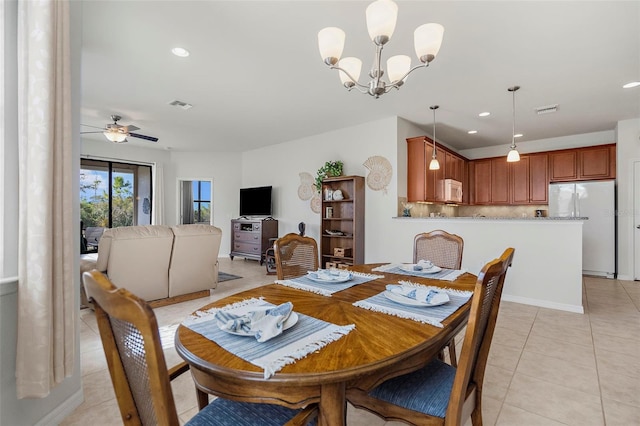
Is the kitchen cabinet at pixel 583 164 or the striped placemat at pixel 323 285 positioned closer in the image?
the striped placemat at pixel 323 285

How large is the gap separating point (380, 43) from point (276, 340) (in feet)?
5.26

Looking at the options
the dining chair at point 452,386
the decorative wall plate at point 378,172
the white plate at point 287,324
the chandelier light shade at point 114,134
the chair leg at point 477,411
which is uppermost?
the chandelier light shade at point 114,134

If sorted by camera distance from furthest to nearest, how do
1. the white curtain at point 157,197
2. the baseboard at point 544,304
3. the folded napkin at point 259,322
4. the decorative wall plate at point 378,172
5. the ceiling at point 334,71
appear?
the white curtain at point 157,197 → the decorative wall plate at point 378,172 → the baseboard at point 544,304 → the ceiling at point 334,71 → the folded napkin at point 259,322

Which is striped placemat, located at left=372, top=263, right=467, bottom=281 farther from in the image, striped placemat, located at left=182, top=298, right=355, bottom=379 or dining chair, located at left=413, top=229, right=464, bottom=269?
striped placemat, located at left=182, top=298, right=355, bottom=379

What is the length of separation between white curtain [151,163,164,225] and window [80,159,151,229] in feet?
0.73

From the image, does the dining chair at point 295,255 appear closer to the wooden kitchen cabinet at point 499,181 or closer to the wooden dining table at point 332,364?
the wooden dining table at point 332,364

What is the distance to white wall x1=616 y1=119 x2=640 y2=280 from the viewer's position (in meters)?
4.87

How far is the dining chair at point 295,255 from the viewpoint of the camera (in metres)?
2.10

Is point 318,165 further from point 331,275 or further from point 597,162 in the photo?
point 597,162

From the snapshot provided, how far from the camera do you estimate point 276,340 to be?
98 cm

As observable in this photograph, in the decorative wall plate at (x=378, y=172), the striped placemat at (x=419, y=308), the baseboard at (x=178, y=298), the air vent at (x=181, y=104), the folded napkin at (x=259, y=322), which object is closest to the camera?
the folded napkin at (x=259, y=322)

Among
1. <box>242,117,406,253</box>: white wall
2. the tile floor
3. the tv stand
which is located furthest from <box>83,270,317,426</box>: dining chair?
the tv stand

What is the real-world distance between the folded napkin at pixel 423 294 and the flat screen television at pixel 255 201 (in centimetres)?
545

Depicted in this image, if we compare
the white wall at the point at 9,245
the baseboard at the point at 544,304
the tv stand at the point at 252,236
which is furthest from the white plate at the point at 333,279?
the tv stand at the point at 252,236
